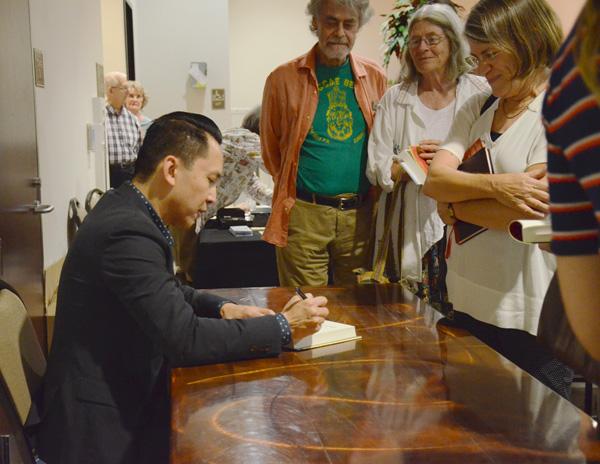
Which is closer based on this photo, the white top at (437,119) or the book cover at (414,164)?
the book cover at (414,164)

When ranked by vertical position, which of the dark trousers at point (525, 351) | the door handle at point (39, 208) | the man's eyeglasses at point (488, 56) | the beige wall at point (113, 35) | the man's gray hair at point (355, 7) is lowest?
the dark trousers at point (525, 351)

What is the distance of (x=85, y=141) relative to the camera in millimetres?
4008

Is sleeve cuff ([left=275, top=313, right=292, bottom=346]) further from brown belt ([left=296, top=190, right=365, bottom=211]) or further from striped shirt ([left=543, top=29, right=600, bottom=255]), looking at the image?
brown belt ([left=296, top=190, right=365, bottom=211])

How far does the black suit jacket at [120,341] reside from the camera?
1515 millimetres

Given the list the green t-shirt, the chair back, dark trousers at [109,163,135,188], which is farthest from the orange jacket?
dark trousers at [109,163,135,188]

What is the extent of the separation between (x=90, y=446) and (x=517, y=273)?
1.14 metres

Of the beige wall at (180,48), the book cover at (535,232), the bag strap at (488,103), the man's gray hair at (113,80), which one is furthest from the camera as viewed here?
the beige wall at (180,48)

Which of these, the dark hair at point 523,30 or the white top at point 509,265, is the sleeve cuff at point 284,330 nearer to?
the white top at point 509,265

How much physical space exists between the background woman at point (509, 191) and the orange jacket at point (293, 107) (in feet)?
3.13

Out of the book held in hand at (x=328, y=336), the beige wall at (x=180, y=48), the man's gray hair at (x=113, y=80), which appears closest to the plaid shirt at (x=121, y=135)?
the man's gray hair at (x=113, y=80)

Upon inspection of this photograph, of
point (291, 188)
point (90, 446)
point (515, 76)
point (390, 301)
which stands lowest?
point (90, 446)

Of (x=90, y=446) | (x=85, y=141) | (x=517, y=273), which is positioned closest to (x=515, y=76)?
(x=517, y=273)

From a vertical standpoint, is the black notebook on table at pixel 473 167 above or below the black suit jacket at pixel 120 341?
above

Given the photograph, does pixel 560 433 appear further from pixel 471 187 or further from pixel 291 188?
pixel 291 188
